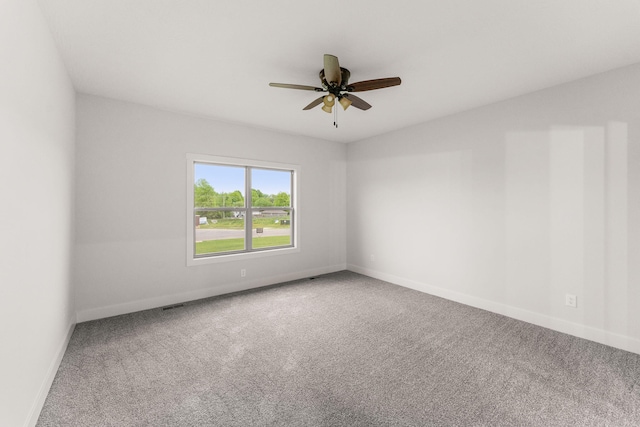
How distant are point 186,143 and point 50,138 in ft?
6.01

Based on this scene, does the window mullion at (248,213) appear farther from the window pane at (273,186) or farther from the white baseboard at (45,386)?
the white baseboard at (45,386)

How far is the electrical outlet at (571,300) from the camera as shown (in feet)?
9.22

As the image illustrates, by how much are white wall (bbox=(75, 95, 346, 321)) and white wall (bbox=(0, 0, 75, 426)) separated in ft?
2.58

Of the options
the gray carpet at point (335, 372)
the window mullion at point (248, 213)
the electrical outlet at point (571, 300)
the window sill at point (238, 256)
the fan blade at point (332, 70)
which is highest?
the fan blade at point (332, 70)

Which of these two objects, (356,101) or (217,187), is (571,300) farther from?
(217,187)

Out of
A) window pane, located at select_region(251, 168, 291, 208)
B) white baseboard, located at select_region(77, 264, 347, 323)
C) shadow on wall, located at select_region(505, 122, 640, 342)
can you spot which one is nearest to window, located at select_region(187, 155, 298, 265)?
window pane, located at select_region(251, 168, 291, 208)

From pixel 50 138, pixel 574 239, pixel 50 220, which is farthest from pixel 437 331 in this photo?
pixel 50 138

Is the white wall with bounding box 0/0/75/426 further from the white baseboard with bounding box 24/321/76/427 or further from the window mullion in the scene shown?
the window mullion

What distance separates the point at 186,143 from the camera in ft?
12.5

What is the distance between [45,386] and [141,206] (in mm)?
2092

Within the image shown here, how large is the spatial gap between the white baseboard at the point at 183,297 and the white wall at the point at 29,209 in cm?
80

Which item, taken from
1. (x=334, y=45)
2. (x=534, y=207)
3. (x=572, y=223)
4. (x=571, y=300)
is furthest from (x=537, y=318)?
(x=334, y=45)

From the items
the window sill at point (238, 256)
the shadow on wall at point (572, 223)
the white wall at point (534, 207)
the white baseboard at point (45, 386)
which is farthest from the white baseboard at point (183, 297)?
the shadow on wall at point (572, 223)

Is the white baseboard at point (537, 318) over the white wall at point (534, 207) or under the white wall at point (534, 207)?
under
